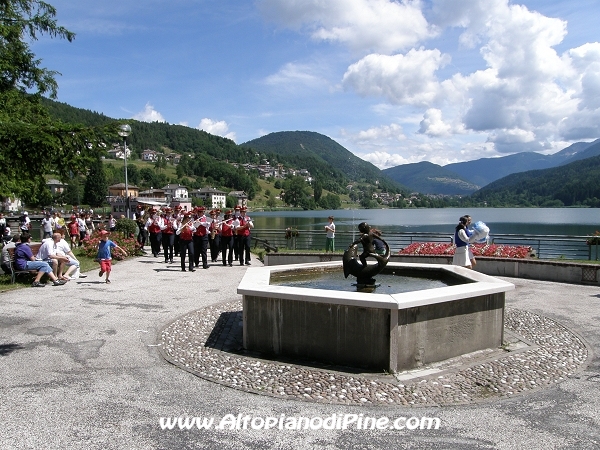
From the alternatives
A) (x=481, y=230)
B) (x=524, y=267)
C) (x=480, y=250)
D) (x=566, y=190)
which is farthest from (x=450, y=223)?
(x=566, y=190)

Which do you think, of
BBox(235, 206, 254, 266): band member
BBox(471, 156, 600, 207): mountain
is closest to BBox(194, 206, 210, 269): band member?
BBox(235, 206, 254, 266): band member

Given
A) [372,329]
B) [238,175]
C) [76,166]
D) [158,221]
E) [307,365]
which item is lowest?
[307,365]

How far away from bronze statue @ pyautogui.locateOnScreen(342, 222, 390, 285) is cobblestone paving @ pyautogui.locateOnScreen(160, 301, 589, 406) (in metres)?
2.22

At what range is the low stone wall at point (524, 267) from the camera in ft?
40.6

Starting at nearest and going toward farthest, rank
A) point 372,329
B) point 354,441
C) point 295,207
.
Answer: point 354,441
point 372,329
point 295,207

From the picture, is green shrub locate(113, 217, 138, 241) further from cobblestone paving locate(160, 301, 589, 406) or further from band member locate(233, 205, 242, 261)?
cobblestone paving locate(160, 301, 589, 406)

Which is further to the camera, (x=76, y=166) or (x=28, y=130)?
(x=76, y=166)

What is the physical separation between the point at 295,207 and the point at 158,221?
148m

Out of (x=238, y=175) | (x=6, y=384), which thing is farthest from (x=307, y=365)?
(x=238, y=175)

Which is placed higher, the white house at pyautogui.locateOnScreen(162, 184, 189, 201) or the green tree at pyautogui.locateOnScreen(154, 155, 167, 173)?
the green tree at pyautogui.locateOnScreen(154, 155, 167, 173)

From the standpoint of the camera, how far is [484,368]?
6.26 metres

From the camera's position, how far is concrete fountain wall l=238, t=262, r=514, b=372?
612cm

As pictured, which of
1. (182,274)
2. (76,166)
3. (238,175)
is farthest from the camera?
(238,175)

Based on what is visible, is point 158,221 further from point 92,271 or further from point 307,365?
point 307,365
